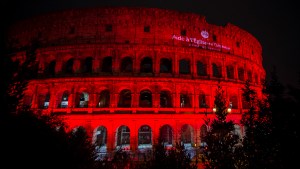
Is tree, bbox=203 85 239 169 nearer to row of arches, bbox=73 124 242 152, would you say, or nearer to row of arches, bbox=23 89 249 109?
row of arches, bbox=73 124 242 152

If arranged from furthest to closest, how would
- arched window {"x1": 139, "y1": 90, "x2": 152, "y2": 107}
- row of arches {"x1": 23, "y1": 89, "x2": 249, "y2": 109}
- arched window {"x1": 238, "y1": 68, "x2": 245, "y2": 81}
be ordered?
arched window {"x1": 238, "y1": 68, "x2": 245, "y2": 81}
arched window {"x1": 139, "y1": 90, "x2": 152, "y2": 107}
row of arches {"x1": 23, "y1": 89, "x2": 249, "y2": 109}

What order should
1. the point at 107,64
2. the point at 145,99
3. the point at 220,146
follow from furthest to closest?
the point at 107,64, the point at 145,99, the point at 220,146

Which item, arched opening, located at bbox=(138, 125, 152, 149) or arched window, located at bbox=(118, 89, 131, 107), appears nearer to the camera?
arched opening, located at bbox=(138, 125, 152, 149)

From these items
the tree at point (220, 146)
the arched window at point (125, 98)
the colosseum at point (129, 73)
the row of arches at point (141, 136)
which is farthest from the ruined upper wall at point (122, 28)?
the tree at point (220, 146)

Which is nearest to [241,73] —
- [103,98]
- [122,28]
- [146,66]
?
[146,66]

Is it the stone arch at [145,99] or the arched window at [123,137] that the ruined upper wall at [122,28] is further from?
the arched window at [123,137]

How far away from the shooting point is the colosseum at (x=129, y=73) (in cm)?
2136

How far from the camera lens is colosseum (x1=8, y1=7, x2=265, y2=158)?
70.1 feet

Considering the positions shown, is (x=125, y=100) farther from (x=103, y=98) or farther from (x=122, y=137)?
(x=122, y=137)

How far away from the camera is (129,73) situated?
74.1ft

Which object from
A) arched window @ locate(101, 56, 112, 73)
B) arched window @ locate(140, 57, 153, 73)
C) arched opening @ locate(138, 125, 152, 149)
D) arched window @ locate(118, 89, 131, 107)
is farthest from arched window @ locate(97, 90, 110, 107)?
arched window @ locate(140, 57, 153, 73)

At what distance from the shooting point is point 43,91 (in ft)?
76.0

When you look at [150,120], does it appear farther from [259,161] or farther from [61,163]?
[61,163]

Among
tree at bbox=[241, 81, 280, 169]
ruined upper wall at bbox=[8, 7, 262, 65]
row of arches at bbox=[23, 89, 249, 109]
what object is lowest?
tree at bbox=[241, 81, 280, 169]
